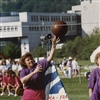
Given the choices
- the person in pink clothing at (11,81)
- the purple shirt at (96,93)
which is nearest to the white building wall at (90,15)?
the person in pink clothing at (11,81)

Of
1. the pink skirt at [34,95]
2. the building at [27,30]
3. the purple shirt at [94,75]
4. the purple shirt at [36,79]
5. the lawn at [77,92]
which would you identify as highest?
the purple shirt at [94,75]

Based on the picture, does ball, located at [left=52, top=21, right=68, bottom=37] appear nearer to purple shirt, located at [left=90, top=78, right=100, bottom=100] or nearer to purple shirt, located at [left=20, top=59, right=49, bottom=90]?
purple shirt, located at [left=20, top=59, right=49, bottom=90]

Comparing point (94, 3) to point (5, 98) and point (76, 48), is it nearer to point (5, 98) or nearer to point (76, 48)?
point (76, 48)

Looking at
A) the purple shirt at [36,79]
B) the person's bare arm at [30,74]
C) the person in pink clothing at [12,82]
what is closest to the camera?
the person's bare arm at [30,74]

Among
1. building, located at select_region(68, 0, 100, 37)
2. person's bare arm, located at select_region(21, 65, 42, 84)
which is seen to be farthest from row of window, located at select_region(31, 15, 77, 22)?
person's bare arm, located at select_region(21, 65, 42, 84)

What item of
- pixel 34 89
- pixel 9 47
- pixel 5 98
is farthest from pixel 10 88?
pixel 9 47

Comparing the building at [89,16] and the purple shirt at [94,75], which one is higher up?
the purple shirt at [94,75]

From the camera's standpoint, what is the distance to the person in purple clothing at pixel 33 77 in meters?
8.92

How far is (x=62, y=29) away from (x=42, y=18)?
109 m

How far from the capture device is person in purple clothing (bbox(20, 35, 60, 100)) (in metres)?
8.92

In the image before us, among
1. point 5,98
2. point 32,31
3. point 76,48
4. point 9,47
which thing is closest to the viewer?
point 5,98

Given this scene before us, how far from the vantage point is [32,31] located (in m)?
125

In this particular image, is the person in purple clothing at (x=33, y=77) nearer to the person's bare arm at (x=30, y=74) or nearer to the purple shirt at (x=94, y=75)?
the person's bare arm at (x=30, y=74)

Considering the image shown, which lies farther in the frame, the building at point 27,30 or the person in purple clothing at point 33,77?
the building at point 27,30
